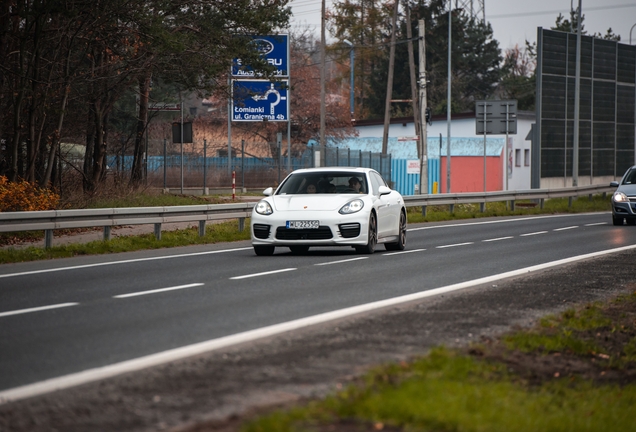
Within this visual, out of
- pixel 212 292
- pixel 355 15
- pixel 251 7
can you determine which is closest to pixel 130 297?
pixel 212 292

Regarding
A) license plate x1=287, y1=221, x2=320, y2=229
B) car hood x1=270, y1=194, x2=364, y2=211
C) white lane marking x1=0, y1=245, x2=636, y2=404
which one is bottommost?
white lane marking x1=0, y1=245, x2=636, y2=404

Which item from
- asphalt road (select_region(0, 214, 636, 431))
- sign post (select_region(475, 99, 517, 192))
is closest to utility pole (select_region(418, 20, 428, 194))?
sign post (select_region(475, 99, 517, 192))

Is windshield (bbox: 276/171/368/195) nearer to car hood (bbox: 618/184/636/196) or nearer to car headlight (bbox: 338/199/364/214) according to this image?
car headlight (bbox: 338/199/364/214)

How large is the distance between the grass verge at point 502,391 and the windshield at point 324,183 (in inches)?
332

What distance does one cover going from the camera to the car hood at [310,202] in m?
16.5

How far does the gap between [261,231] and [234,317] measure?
24.5ft

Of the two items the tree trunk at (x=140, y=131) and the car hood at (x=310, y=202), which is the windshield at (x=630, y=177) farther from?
the tree trunk at (x=140, y=131)

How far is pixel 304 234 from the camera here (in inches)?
644

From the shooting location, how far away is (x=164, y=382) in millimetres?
6207

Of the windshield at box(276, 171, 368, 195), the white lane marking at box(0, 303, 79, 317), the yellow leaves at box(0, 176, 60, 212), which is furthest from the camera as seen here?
the yellow leaves at box(0, 176, 60, 212)

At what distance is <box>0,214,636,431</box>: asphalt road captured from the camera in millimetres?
5742

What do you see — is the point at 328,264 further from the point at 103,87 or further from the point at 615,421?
the point at 103,87

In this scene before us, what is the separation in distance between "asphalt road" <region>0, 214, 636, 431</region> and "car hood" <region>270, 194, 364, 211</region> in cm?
79

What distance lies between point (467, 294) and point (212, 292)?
273 centimetres
